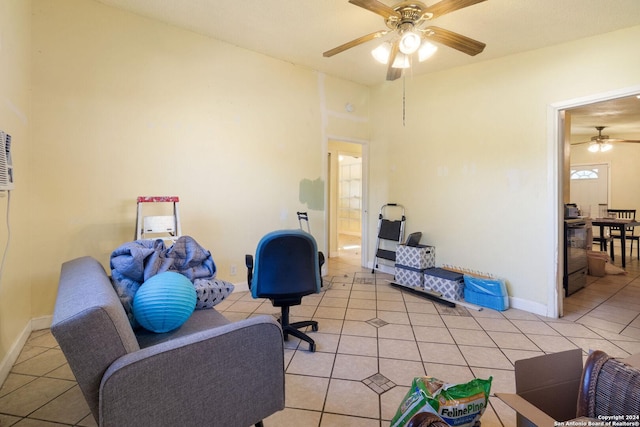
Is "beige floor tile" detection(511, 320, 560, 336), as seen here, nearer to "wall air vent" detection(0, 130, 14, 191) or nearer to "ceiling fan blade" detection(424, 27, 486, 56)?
"ceiling fan blade" detection(424, 27, 486, 56)

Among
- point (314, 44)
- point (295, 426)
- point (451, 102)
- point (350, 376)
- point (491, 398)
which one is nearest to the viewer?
point (295, 426)

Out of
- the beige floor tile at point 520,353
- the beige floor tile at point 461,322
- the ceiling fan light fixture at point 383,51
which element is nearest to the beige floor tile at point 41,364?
the beige floor tile at point 461,322

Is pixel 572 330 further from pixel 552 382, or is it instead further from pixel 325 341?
pixel 325 341

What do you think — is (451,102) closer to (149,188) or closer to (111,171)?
(149,188)

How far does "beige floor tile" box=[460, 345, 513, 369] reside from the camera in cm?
208

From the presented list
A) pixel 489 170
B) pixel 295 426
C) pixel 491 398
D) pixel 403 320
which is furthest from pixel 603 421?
pixel 489 170

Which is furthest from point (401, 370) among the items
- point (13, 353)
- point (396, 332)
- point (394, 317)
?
point (13, 353)

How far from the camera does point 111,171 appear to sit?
2.79 meters

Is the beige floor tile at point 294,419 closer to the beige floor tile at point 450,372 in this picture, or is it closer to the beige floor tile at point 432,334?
the beige floor tile at point 450,372

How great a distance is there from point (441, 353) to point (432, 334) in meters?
0.33

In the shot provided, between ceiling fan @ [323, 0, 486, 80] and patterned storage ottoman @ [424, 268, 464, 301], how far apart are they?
2.26m

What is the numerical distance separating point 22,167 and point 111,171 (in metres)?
0.60

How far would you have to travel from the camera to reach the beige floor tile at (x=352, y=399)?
1.62m

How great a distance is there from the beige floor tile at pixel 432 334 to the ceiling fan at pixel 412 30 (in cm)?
227
